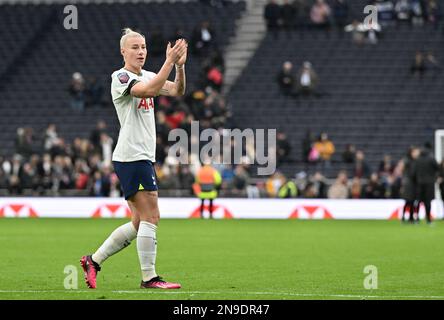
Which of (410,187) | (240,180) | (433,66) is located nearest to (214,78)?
(240,180)

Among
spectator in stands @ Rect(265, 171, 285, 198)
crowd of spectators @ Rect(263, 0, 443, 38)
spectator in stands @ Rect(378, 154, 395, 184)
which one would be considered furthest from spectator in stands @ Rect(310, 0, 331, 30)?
spectator in stands @ Rect(265, 171, 285, 198)

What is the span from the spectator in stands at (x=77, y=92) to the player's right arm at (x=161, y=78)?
29.6 meters

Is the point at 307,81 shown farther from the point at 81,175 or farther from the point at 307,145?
the point at 81,175

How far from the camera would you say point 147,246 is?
40.4ft

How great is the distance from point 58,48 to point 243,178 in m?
11.6

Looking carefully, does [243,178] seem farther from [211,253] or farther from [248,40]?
[211,253]

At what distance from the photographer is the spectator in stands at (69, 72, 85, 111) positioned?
41312mm

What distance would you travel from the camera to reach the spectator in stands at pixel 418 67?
40.2 metres

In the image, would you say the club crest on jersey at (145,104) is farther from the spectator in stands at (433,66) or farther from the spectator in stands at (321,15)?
the spectator in stands at (321,15)

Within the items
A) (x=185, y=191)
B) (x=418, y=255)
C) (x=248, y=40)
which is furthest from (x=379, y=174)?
(x=418, y=255)

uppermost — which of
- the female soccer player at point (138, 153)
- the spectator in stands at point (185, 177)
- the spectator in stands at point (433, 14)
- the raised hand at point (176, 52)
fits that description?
the spectator in stands at point (433, 14)

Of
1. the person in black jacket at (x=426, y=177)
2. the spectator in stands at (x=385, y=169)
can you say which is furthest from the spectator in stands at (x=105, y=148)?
the person in black jacket at (x=426, y=177)

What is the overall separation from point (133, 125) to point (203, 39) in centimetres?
3014

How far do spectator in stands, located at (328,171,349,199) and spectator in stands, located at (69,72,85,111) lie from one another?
1030 centimetres
